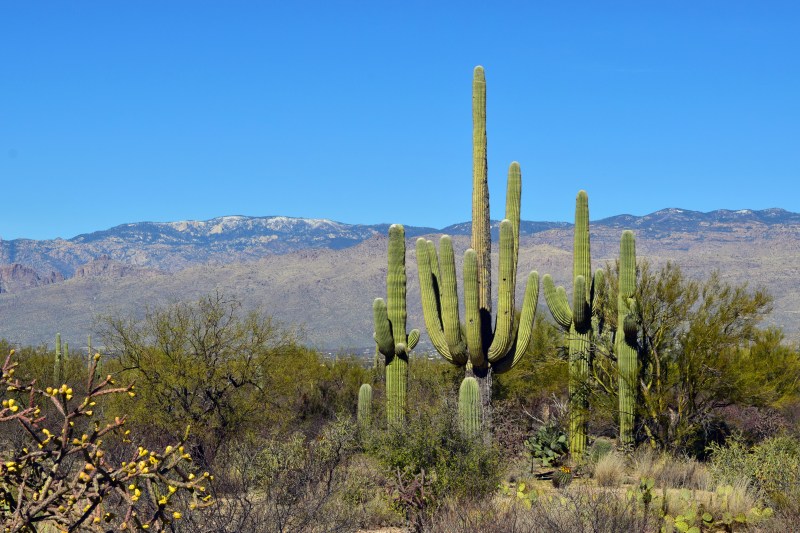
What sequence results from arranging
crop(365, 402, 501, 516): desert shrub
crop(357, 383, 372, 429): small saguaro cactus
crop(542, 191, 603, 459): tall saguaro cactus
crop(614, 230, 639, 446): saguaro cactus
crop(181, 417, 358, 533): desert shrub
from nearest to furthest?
crop(181, 417, 358, 533): desert shrub, crop(365, 402, 501, 516): desert shrub, crop(614, 230, 639, 446): saguaro cactus, crop(542, 191, 603, 459): tall saguaro cactus, crop(357, 383, 372, 429): small saguaro cactus

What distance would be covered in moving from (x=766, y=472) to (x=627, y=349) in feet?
20.1

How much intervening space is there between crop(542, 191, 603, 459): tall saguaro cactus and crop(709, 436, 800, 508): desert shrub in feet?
13.4

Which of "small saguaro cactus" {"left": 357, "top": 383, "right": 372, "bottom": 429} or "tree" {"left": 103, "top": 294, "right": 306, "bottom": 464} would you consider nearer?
"tree" {"left": 103, "top": 294, "right": 306, "bottom": 464}

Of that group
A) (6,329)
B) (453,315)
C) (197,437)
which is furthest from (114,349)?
(6,329)

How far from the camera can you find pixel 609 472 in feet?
52.1

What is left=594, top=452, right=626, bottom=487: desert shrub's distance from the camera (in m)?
15.7

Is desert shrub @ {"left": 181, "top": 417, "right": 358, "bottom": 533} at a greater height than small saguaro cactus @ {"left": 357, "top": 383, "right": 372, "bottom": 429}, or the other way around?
desert shrub @ {"left": 181, "top": 417, "right": 358, "bottom": 533}

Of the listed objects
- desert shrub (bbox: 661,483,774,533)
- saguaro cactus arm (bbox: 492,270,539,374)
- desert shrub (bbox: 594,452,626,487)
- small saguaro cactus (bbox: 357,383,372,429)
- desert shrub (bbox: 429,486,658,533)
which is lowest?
desert shrub (bbox: 594,452,626,487)

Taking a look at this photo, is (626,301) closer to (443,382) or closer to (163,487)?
(443,382)

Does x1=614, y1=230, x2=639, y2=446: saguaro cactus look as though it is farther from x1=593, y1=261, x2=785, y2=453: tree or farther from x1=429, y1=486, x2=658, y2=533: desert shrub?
x1=429, y1=486, x2=658, y2=533: desert shrub

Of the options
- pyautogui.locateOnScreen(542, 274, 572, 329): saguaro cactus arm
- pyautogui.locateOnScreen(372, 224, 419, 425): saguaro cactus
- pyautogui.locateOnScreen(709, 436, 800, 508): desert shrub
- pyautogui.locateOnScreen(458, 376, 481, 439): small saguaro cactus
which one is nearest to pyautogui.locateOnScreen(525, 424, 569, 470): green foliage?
pyautogui.locateOnScreen(542, 274, 572, 329): saguaro cactus arm

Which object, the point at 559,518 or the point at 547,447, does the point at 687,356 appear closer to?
the point at 547,447

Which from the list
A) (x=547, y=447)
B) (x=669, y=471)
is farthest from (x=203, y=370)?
(x=669, y=471)

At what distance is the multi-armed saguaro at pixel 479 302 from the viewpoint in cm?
1881
